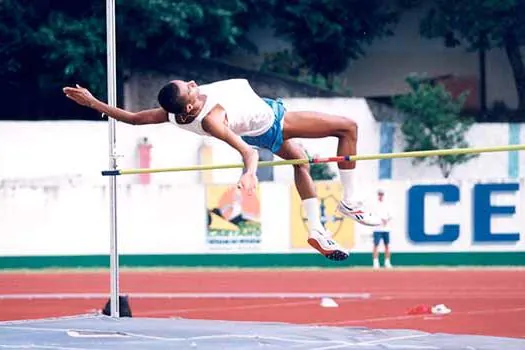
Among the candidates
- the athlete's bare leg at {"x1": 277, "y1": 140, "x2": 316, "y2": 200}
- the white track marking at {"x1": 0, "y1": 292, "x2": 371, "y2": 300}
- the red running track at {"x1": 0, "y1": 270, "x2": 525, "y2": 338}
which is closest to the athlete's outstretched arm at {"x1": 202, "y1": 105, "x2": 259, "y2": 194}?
the athlete's bare leg at {"x1": 277, "y1": 140, "x2": 316, "y2": 200}

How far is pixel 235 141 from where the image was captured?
7.79m

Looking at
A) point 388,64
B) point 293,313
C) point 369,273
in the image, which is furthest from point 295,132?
point 388,64

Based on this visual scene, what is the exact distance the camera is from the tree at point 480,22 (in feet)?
79.3

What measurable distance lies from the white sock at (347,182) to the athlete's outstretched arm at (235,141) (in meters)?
0.99

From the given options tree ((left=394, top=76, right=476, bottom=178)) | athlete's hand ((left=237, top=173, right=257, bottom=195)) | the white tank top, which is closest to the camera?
athlete's hand ((left=237, top=173, right=257, bottom=195))

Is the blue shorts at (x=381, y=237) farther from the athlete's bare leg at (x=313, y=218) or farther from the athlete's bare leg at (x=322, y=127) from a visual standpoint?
the athlete's bare leg at (x=322, y=127)

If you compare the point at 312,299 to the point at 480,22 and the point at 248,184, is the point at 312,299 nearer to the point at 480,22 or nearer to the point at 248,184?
the point at 248,184

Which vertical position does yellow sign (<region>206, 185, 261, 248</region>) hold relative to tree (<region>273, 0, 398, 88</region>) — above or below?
below

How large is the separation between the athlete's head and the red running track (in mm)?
5186

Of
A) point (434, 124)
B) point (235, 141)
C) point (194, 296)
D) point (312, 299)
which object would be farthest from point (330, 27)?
point (235, 141)

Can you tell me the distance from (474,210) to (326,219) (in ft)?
6.39

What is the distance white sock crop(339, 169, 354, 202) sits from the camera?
872cm

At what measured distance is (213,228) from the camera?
19.2 m

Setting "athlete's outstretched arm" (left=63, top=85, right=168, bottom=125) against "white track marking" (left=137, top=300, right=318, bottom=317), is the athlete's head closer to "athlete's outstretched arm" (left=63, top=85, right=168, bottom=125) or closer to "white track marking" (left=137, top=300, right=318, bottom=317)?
"athlete's outstretched arm" (left=63, top=85, right=168, bottom=125)
